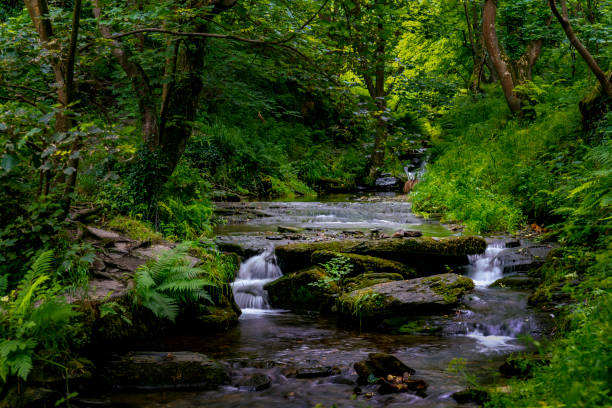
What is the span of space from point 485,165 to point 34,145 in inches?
468

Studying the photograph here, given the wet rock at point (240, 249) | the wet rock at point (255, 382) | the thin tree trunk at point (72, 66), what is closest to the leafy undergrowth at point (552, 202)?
the wet rock at point (255, 382)

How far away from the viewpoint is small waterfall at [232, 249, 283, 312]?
7359mm

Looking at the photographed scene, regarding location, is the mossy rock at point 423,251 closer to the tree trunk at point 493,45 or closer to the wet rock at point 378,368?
the wet rock at point 378,368

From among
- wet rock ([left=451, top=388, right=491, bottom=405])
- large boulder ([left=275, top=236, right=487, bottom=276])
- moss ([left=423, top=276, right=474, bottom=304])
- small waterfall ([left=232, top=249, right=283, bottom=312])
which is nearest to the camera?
wet rock ([left=451, top=388, right=491, bottom=405])

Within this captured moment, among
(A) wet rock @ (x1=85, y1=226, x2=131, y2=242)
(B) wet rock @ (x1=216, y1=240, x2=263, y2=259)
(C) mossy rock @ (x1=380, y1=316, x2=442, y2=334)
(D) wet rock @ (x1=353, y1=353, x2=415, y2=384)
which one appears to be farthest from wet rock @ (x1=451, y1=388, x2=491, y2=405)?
(B) wet rock @ (x1=216, y1=240, x2=263, y2=259)

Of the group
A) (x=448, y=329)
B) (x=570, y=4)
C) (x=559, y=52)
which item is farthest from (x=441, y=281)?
(x=570, y=4)

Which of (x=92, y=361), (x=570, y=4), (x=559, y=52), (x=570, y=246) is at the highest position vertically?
(x=570, y=4)

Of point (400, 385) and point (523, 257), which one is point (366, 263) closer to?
point (523, 257)

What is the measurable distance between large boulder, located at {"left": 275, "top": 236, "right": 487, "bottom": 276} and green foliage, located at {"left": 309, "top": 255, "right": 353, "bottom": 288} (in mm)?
347

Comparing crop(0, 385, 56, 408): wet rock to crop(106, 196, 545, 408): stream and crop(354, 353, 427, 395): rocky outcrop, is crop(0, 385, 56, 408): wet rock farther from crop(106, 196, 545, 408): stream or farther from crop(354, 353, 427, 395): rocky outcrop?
crop(354, 353, 427, 395): rocky outcrop

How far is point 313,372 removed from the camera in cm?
456

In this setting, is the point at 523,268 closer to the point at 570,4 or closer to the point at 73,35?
the point at 73,35

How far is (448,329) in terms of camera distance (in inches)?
230

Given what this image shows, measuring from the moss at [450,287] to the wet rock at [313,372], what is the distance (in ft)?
7.93
